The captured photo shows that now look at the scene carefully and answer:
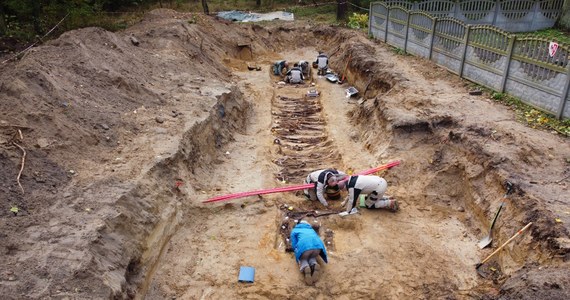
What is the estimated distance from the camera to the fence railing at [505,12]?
62.1 feet

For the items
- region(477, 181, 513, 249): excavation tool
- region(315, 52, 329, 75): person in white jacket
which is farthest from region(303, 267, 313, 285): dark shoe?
region(315, 52, 329, 75): person in white jacket

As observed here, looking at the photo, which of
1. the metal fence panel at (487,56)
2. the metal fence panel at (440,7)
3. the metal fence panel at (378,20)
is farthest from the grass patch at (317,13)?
the metal fence panel at (487,56)

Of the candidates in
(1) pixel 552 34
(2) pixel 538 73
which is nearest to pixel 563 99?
(2) pixel 538 73

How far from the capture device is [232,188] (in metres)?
9.39

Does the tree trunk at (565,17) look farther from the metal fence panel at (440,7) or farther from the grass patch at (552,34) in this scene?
the metal fence panel at (440,7)

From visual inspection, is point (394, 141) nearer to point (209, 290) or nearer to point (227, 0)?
point (209, 290)

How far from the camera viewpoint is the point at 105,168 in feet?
24.7

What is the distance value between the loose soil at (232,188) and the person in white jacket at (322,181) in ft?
0.96

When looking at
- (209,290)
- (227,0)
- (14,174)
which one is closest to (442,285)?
(209,290)

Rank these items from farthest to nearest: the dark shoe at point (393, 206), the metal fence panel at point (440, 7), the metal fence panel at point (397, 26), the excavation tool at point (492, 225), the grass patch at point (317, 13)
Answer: the grass patch at point (317, 13) → the metal fence panel at point (440, 7) → the metal fence panel at point (397, 26) → the dark shoe at point (393, 206) → the excavation tool at point (492, 225)

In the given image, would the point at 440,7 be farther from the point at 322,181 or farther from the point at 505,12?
the point at 322,181

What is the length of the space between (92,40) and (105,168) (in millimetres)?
6727

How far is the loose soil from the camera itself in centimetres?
585

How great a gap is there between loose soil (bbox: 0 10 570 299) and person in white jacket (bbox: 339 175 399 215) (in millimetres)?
217
